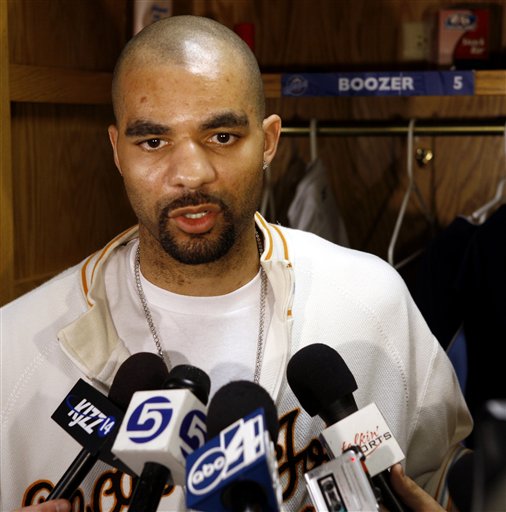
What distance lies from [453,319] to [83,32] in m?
1.15

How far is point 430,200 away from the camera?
234 centimetres

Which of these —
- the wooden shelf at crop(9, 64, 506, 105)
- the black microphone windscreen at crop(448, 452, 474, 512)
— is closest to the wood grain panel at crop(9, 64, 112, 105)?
the wooden shelf at crop(9, 64, 506, 105)

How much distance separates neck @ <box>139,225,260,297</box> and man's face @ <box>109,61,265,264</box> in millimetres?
63

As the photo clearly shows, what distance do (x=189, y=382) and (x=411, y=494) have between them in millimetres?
312

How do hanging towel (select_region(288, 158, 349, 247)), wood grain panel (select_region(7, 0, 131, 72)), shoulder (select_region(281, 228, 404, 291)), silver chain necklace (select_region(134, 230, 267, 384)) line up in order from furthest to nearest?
1. hanging towel (select_region(288, 158, 349, 247))
2. wood grain panel (select_region(7, 0, 131, 72))
3. shoulder (select_region(281, 228, 404, 291))
4. silver chain necklace (select_region(134, 230, 267, 384))

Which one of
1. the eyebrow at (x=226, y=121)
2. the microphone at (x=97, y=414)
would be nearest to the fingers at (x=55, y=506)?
the microphone at (x=97, y=414)

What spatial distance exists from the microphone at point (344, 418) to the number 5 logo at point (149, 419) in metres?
0.18

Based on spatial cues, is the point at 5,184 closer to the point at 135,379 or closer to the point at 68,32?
the point at 68,32

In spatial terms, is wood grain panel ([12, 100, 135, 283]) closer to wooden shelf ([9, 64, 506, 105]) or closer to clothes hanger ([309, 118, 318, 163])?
wooden shelf ([9, 64, 506, 105])

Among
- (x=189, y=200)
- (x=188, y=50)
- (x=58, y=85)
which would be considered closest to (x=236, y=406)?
(x=189, y=200)

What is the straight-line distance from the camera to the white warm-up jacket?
1.23m

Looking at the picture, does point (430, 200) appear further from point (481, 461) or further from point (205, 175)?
point (481, 461)

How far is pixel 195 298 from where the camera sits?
132 centimetres

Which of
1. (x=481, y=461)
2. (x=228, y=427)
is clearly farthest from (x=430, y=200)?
(x=481, y=461)
